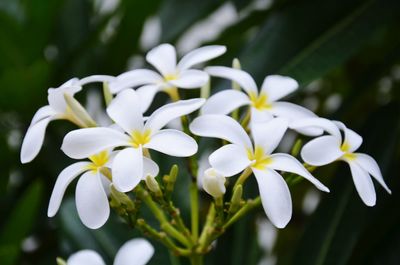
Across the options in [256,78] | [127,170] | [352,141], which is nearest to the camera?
[127,170]

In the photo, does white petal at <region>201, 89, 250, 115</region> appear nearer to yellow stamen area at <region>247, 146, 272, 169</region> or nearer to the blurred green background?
yellow stamen area at <region>247, 146, 272, 169</region>

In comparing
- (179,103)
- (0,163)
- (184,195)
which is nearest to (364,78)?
(184,195)

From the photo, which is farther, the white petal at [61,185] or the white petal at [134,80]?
the white petal at [134,80]

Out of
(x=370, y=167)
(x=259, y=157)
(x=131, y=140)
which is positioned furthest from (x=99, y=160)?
(x=370, y=167)

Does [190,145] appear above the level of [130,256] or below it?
above

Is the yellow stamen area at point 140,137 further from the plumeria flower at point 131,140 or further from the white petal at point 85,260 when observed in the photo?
the white petal at point 85,260

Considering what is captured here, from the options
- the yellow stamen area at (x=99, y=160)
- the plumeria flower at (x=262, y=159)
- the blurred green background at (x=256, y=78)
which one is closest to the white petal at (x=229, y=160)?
the plumeria flower at (x=262, y=159)

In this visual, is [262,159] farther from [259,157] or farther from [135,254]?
[135,254]

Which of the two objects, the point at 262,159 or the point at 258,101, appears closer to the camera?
the point at 262,159
